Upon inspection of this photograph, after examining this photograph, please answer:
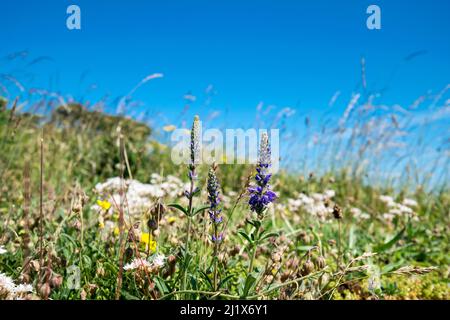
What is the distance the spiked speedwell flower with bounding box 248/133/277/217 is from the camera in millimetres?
1356

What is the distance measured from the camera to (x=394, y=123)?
17.4 feet

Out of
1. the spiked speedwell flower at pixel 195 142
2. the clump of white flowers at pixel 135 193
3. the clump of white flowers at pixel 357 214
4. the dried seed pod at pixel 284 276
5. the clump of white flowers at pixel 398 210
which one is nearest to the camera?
the spiked speedwell flower at pixel 195 142

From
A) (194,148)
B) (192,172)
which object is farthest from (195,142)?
(192,172)

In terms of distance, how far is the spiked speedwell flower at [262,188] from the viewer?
1356 mm

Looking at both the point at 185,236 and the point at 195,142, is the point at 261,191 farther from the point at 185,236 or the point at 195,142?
the point at 185,236

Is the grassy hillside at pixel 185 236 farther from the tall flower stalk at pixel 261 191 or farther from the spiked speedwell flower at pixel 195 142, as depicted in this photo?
the spiked speedwell flower at pixel 195 142

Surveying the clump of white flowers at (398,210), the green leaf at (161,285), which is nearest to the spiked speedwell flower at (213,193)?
the green leaf at (161,285)

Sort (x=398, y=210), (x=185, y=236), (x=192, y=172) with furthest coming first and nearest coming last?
(x=398, y=210) → (x=185, y=236) → (x=192, y=172)

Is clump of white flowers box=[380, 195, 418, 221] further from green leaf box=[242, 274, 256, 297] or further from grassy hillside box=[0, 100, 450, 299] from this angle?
green leaf box=[242, 274, 256, 297]

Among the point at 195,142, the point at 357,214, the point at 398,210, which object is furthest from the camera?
the point at 357,214

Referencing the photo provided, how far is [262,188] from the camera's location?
1378 mm
